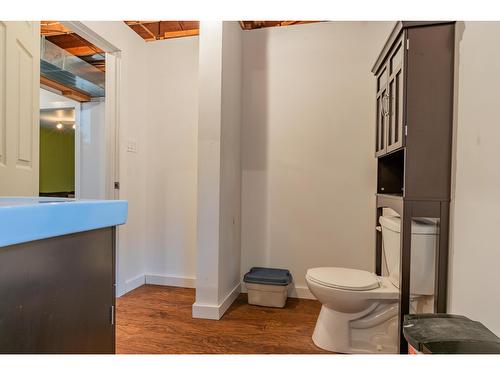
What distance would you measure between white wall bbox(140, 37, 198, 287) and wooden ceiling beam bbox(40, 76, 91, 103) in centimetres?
118

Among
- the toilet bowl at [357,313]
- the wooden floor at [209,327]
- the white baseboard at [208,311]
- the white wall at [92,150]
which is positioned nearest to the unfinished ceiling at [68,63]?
the white wall at [92,150]

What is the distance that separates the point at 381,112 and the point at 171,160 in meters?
1.90

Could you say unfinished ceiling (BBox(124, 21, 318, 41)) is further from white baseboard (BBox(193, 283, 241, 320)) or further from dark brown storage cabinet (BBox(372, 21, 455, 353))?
white baseboard (BBox(193, 283, 241, 320))

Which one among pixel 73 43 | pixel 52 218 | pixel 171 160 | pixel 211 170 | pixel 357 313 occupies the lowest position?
pixel 357 313

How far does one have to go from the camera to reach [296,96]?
8.39 ft

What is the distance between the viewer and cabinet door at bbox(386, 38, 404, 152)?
4.90ft

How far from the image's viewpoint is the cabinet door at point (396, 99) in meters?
1.49

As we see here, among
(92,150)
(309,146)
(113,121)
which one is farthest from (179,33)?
(92,150)

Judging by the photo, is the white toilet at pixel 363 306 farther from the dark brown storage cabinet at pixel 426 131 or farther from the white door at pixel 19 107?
the white door at pixel 19 107

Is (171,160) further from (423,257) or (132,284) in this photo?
(423,257)

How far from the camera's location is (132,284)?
2684 mm

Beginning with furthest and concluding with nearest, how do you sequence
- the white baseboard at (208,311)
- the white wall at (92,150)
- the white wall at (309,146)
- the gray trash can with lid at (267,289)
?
1. the white wall at (92,150)
2. the white wall at (309,146)
3. the gray trash can with lid at (267,289)
4. the white baseboard at (208,311)

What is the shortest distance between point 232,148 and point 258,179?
16.5 inches

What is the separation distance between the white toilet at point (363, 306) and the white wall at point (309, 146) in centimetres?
70
